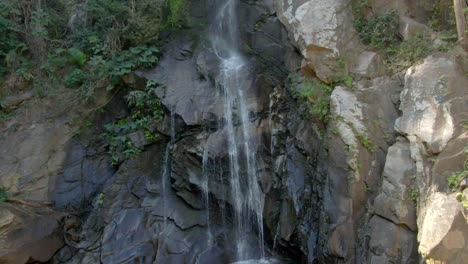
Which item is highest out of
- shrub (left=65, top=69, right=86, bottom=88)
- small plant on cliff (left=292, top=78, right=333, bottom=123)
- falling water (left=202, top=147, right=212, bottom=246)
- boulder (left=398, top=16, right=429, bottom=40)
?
shrub (left=65, top=69, right=86, bottom=88)

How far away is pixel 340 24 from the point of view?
8164mm

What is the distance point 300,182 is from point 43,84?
7.47 metres

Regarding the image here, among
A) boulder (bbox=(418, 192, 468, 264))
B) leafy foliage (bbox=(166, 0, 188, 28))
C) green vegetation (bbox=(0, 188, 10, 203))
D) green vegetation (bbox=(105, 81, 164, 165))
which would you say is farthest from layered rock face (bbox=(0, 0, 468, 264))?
leafy foliage (bbox=(166, 0, 188, 28))

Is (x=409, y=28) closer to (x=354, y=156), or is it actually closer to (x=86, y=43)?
(x=354, y=156)

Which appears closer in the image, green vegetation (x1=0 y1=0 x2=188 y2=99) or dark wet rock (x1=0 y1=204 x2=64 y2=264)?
dark wet rock (x1=0 y1=204 x2=64 y2=264)

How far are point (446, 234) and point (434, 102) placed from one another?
85.8 inches

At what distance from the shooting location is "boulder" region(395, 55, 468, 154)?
19.4 feet

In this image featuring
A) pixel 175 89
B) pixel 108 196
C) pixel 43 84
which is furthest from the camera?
pixel 43 84

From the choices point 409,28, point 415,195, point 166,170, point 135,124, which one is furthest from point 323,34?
point 135,124

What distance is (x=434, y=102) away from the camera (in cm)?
621

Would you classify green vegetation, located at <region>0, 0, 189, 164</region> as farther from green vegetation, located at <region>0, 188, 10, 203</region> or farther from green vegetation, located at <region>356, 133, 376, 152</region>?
green vegetation, located at <region>356, 133, 376, 152</region>

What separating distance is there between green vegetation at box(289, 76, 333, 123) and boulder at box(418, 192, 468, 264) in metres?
2.68

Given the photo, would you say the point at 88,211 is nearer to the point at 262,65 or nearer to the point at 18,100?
the point at 18,100

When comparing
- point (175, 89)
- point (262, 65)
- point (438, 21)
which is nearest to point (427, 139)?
point (438, 21)
